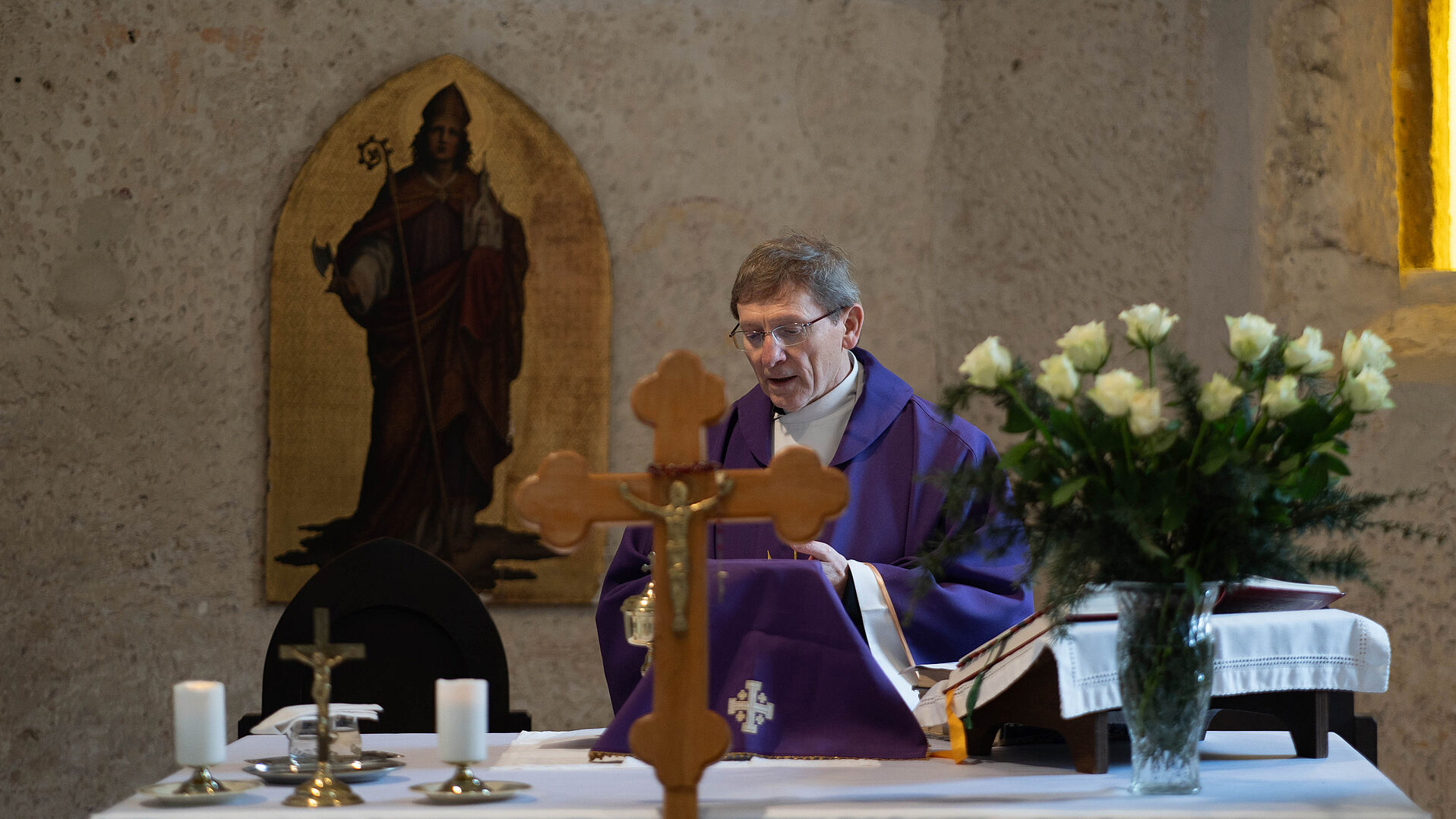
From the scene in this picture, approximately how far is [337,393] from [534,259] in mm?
912

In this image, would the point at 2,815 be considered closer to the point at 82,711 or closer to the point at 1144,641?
the point at 82,711

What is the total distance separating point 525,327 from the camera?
5348 millimetres

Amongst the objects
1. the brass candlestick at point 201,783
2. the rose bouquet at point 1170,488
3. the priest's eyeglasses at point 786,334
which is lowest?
the brass candlestick at point 201,783

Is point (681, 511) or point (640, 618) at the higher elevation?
point (681, 511)

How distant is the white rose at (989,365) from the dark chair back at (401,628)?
1.84m

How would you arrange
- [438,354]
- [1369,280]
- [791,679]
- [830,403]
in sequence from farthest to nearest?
[438,354], [1369,280], [830,403], [791,679]

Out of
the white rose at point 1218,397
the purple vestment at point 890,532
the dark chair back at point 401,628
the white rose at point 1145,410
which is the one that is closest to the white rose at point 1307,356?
the white rose at point 1218,397

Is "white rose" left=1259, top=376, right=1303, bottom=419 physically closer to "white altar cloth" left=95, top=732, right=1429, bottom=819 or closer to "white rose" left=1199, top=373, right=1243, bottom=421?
"white rose" left=1199, top=373, right=1243, bottom=421

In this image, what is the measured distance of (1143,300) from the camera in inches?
204

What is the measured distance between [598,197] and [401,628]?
8.01ft

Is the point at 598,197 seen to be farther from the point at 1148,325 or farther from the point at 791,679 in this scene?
the point at 1148,325

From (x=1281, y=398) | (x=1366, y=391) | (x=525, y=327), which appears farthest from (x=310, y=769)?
(x=525, y=327)

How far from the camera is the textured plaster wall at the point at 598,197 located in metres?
5.13

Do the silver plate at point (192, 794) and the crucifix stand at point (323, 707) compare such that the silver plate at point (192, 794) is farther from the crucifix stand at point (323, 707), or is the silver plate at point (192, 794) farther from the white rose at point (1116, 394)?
the white rose at point (1116, 394)
